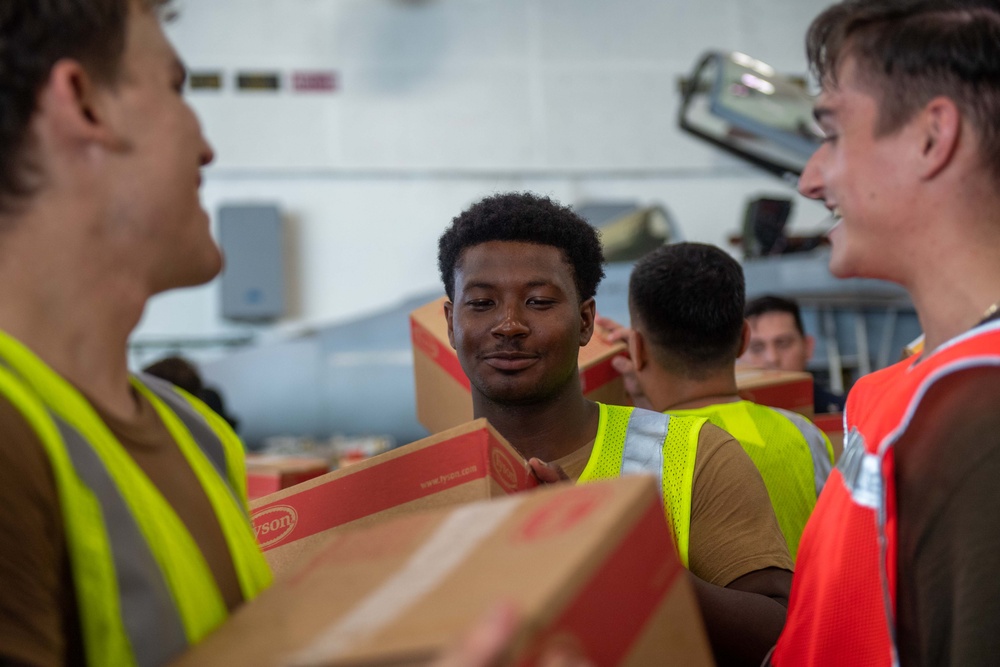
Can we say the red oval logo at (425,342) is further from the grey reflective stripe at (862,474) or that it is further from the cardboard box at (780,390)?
the grey reflective stripe at (862,474)

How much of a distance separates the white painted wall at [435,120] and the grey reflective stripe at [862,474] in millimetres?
11187

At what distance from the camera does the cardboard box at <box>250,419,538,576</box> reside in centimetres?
142

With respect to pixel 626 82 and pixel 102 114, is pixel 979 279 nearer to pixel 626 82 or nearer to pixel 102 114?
pixel 102 114

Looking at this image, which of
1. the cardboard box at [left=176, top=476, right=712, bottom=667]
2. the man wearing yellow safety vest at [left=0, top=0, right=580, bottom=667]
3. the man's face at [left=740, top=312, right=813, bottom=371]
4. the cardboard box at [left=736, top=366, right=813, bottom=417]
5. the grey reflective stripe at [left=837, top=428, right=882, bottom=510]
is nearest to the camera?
the cardboard box at [left=176, top=476, right=712, bottom=667]

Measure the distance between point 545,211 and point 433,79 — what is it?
1115 cm

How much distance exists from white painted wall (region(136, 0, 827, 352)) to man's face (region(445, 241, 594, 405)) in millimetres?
10313

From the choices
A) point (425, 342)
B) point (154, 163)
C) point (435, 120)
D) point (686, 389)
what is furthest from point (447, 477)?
point (435, 120)

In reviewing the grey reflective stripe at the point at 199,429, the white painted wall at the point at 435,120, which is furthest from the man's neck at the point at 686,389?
the white painted wall at the point at 435,120

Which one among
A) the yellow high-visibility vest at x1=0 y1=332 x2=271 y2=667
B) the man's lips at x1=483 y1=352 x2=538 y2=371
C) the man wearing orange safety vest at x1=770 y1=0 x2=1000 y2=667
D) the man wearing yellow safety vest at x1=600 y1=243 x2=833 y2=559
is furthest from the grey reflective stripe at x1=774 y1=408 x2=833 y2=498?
the yellow high-visibility vest at x1=0 y1=332 x2=271 y2=667

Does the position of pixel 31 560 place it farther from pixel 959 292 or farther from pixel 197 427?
pixel 959 292

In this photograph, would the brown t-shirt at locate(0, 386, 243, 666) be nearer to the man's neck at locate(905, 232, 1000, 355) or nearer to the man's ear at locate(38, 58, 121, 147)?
the man's ear at locate(38, 58, 121, 147)

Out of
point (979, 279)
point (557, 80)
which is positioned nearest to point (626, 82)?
point (557, 80)

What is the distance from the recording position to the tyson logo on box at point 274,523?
1.60 m

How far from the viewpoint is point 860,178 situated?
126 centimetres
